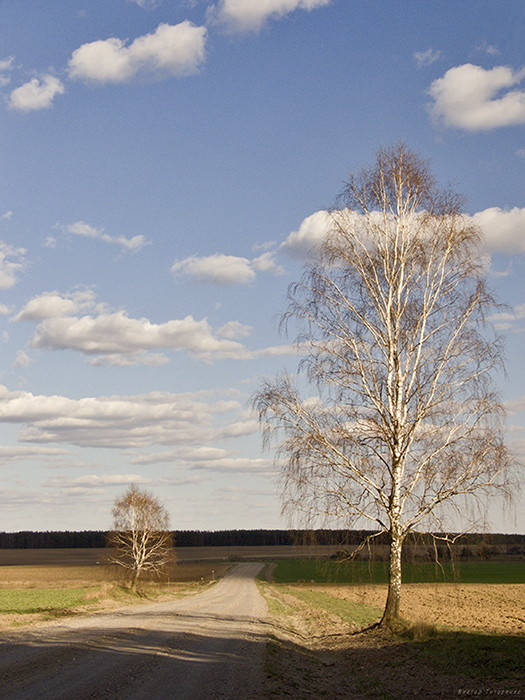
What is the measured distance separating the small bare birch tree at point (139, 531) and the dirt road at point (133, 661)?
96.3 ft

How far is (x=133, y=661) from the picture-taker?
12.6 metres

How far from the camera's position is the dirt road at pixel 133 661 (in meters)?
9.72

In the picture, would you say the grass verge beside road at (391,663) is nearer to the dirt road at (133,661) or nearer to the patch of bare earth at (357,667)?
the patch of bare earth at (357,667)

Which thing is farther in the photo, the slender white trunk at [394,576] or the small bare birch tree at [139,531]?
the small bare birch tree at [139,531]

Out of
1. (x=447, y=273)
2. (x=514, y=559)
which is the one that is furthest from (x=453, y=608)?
(x=514, y=559)

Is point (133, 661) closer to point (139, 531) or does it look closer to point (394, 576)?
point (394, 576)

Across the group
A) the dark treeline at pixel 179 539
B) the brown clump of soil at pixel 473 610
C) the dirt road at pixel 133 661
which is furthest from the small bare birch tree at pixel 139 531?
the dark treeline at pixel 179 539

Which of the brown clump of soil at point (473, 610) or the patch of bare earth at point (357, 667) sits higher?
the patch of bare earth at point (357, 667)

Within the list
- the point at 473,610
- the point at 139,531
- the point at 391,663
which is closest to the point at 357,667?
the point at 391,663

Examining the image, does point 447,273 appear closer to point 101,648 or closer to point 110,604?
point 101,648

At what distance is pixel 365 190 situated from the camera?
711 inches

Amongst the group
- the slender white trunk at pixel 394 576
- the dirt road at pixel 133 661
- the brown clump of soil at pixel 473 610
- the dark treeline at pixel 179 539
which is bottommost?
the dark treeline at pixel 179 539

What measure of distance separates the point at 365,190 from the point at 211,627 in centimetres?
1662

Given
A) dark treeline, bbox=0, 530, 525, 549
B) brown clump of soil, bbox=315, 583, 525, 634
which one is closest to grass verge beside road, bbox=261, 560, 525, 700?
brown clump of soil, bbox=315, 583, 525, 634
